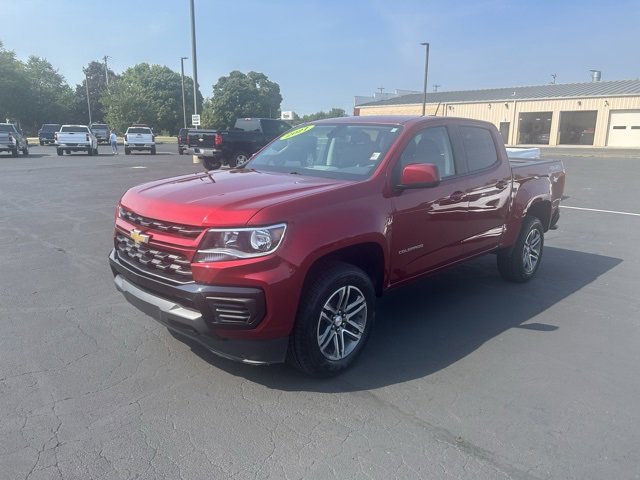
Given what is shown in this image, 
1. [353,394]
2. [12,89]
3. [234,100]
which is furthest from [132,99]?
[353,394]

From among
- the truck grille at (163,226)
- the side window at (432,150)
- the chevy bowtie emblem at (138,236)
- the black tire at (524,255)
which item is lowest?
the black tire at (524,255)

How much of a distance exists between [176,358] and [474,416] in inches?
88.9

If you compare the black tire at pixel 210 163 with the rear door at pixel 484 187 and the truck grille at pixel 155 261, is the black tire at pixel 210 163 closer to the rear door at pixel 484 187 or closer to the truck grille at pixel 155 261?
the rear door at pixel 484 187

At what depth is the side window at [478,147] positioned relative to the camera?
17.1 ft

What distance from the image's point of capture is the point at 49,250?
7129 mm

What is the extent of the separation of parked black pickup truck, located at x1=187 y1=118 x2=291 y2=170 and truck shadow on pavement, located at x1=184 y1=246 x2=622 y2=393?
573 inches

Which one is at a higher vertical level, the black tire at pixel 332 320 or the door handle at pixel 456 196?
the door handle at pixel 456 196

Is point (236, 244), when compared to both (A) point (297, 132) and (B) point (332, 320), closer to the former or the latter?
(B) point (332, 320)

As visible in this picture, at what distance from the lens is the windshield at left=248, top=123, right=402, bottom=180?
4.34m

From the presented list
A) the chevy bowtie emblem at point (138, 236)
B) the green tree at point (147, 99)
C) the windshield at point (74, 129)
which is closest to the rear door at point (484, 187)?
the chevy bowtie emblem at point (138, 236)

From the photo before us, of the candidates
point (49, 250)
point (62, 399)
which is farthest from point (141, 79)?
point (62, 399)

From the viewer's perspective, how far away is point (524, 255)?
6086mm

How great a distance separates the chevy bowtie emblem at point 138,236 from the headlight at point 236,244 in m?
0.55

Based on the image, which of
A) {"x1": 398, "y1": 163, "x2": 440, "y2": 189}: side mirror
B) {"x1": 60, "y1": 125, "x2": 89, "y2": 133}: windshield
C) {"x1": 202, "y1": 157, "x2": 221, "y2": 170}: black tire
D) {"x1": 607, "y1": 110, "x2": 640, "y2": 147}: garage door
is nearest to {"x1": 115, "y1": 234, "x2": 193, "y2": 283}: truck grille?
{"x1": 398, "y1": 163, "x2": 440, "y2": 189}: side mirror
